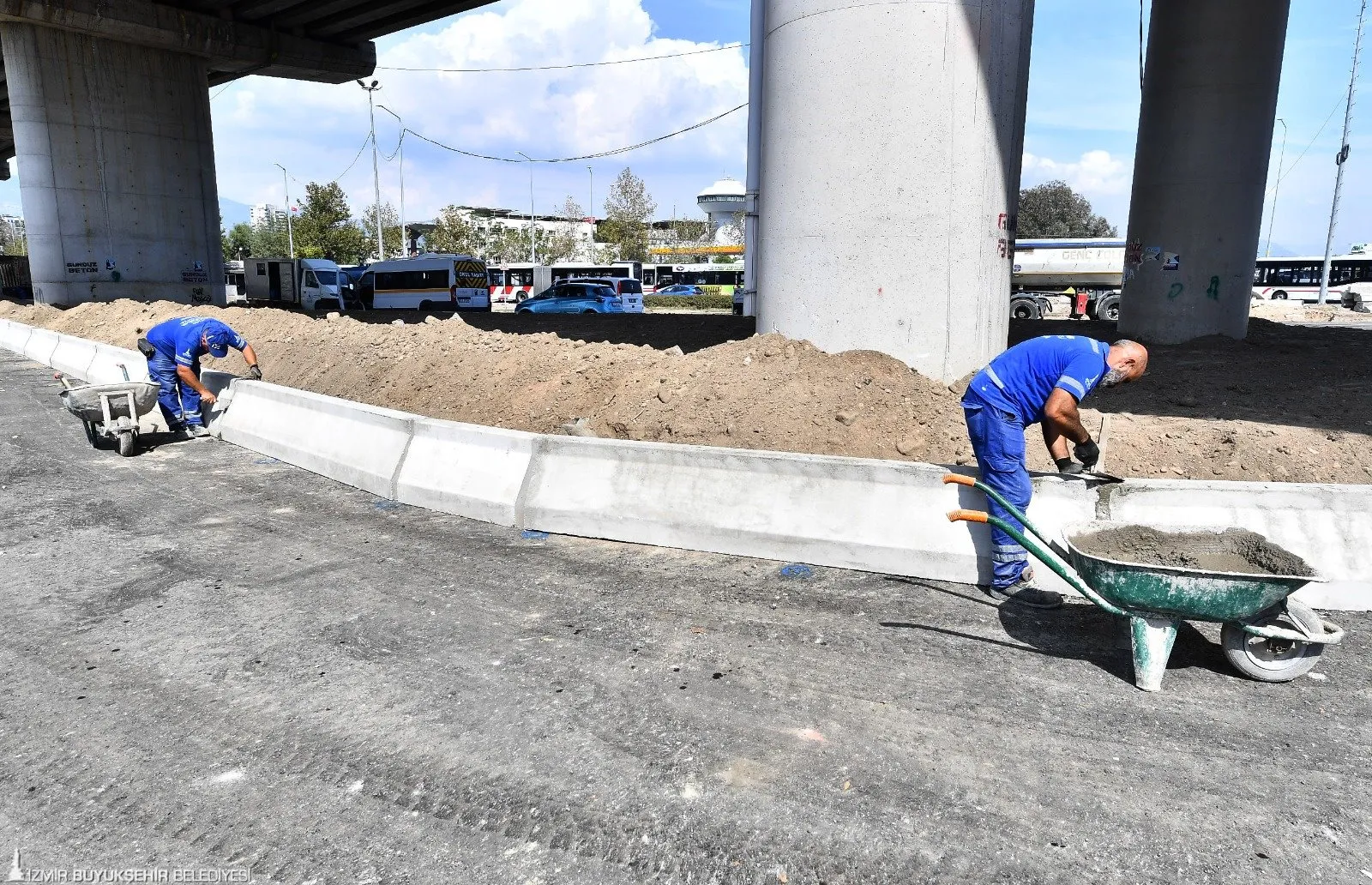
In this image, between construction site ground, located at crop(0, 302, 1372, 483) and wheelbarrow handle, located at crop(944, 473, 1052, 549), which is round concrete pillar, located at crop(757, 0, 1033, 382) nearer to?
construction site ground, located at crop(0, 302, 1372, 483)

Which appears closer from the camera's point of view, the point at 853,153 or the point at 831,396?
the point at 831,396

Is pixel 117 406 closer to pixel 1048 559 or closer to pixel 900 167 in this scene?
pixel 900 167

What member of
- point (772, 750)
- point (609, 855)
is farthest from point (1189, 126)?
point (609, 855)

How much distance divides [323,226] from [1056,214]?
195 ft

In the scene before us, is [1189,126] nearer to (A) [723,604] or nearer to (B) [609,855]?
(A) [723,604]

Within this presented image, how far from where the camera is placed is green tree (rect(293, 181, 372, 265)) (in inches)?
2488

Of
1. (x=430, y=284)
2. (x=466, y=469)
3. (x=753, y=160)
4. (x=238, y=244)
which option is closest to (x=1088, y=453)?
(x=466, y=469)

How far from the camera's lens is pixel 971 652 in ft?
13.6

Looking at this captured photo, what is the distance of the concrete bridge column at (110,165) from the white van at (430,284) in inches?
361

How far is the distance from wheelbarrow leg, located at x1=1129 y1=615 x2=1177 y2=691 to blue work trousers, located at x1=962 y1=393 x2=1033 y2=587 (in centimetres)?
108

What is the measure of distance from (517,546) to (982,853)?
385cm

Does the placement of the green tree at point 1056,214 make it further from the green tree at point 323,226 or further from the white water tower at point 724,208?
the green tree at point 323,226

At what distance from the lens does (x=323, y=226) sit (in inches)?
2486

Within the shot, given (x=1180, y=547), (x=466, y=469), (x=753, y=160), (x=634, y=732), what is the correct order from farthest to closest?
(x=753, y=160) → (x=466, y=469) → (x=1180, y=547) → (x=634, y=732)
